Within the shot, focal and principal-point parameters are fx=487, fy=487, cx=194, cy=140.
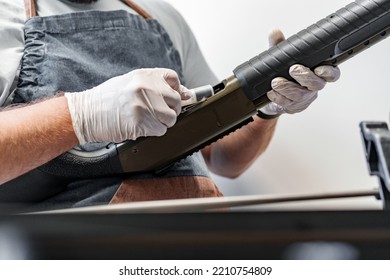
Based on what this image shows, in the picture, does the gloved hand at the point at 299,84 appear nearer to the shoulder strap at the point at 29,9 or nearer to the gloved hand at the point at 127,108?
the gloved hand at the point at 127,108

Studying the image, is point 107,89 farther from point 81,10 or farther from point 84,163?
point 81,10

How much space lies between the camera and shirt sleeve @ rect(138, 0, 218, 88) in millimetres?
1166

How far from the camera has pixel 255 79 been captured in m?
0.75

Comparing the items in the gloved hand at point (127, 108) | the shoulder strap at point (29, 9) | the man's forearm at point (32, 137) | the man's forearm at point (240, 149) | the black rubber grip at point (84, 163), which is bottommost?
the man's forearm at point (240, 149)

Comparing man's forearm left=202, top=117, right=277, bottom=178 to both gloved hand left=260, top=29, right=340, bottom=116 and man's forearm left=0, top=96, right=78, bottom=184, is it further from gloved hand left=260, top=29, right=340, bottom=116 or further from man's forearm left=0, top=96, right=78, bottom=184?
man's forearm left=0, top=96, right=78, bottom=184

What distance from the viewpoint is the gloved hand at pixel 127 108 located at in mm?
717

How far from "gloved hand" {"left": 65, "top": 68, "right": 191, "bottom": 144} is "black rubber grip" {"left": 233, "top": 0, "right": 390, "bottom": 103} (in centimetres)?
12

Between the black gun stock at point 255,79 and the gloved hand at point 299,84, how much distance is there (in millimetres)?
10

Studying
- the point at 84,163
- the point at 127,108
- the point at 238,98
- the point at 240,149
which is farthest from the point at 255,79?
the point at 240,149

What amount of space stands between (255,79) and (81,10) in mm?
453

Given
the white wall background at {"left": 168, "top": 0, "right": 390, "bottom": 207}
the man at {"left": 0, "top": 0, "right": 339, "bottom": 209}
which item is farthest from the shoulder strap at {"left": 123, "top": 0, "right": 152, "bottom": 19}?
the white wall background at {"left": 168, "top": 0, "right": 390, "bottom": 207}

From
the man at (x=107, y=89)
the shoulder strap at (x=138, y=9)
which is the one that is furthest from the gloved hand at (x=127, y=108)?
the shoulder strap at (x=138, y=9)
